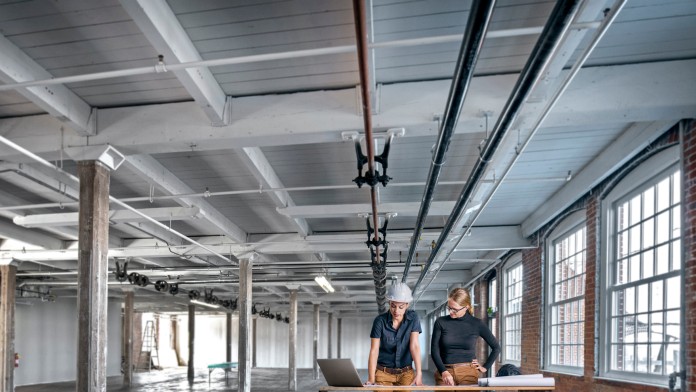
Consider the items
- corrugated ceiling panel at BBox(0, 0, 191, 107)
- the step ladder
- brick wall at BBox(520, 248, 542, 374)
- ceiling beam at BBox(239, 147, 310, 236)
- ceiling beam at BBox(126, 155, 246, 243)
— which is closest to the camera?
corrugated ceiling panel at BBox(0, 0, 191, 107)

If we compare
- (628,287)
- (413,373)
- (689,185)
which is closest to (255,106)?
(413,373)

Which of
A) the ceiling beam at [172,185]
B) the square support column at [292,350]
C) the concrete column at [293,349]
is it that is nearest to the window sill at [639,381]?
the ceiling beam at [172,185]

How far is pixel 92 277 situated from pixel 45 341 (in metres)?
22.0

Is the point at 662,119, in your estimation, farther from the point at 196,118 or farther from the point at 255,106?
the point at 196,118

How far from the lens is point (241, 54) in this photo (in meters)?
5.67

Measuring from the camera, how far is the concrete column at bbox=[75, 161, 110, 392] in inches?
260

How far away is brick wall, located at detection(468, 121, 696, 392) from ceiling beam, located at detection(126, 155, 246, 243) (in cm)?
609

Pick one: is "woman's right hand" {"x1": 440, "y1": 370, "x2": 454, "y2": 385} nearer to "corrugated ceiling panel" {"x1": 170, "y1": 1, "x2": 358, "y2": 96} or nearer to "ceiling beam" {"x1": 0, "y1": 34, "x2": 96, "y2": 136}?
"corrugated ceiling panel" {"x1": 170, "y1": 1, "x2": 358, "y2": 96}

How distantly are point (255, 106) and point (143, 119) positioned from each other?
4.12ft

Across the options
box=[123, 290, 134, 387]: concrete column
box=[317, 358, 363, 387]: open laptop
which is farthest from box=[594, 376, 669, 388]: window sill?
box=[123, 290, 134, 387]: concrete column

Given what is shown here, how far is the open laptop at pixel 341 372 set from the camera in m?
5.03

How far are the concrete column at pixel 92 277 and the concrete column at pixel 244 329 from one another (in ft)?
22.5

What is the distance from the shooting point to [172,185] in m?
9.49

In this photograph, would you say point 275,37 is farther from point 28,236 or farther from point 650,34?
point 28,236
